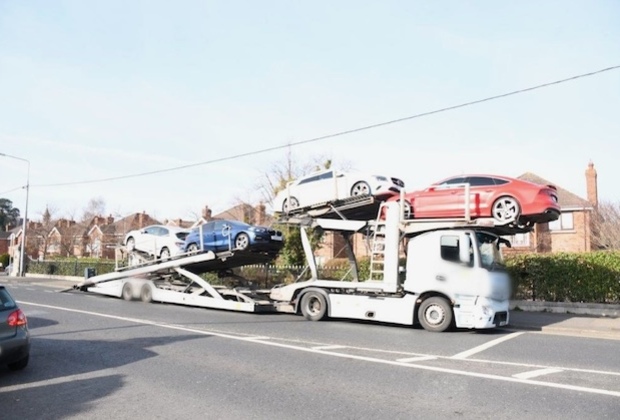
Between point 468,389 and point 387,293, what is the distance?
22.1ft

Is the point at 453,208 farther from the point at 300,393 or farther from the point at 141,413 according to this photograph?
the point at 141,413

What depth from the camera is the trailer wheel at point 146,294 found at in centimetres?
1870

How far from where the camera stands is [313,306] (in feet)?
48.6

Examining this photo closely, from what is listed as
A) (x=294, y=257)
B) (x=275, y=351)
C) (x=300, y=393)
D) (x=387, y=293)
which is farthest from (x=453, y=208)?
(x=294, y=257)

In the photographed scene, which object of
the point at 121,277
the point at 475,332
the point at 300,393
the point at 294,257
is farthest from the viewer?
the point at 294,257

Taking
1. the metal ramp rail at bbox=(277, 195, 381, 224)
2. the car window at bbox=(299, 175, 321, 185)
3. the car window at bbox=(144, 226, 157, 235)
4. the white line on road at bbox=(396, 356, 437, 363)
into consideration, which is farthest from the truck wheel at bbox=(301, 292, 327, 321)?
the car window at bbox=(144, 226, 157, 235)

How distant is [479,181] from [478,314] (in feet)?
10.3

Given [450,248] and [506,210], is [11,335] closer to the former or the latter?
[450,248]

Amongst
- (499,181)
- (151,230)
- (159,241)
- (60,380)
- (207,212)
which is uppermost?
(207,212)

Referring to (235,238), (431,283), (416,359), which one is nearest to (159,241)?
(235,238)

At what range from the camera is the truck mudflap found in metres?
12.1

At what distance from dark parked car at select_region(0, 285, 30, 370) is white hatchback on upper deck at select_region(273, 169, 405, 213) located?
8.95 m

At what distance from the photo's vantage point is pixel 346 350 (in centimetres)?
965

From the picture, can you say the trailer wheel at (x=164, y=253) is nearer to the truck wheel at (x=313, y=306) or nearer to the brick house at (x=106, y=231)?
the truck wheel at (x=313, y=306)
